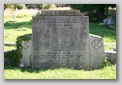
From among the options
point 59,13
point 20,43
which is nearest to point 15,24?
point 20,43

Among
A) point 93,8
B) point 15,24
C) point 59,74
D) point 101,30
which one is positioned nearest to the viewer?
point 59,74

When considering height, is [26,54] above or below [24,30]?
below

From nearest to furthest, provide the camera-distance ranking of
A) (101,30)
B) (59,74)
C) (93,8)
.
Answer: (59,74), (93,8), (101,30)

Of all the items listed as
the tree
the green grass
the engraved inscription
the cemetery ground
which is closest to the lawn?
the cemetery ground

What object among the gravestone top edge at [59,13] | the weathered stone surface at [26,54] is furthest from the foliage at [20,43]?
the gravestone top edge at [59,13]

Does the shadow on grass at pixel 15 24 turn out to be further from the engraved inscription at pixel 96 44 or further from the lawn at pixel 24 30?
the engraved inscription at pixel 96 44

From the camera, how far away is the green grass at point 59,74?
12.4m

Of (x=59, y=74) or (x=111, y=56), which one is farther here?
(x=111, y=56)

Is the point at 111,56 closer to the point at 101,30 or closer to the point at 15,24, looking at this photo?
the point at 101,30

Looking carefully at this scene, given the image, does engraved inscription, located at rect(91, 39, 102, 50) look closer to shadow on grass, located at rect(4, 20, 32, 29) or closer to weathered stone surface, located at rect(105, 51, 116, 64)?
weathered stone surface, located at rect(105, 51, 116, 64)

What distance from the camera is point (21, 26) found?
499 inches

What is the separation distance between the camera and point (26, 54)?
41.6ft

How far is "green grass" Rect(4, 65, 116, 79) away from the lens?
1237 centimetres

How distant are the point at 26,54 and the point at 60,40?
0.62m
